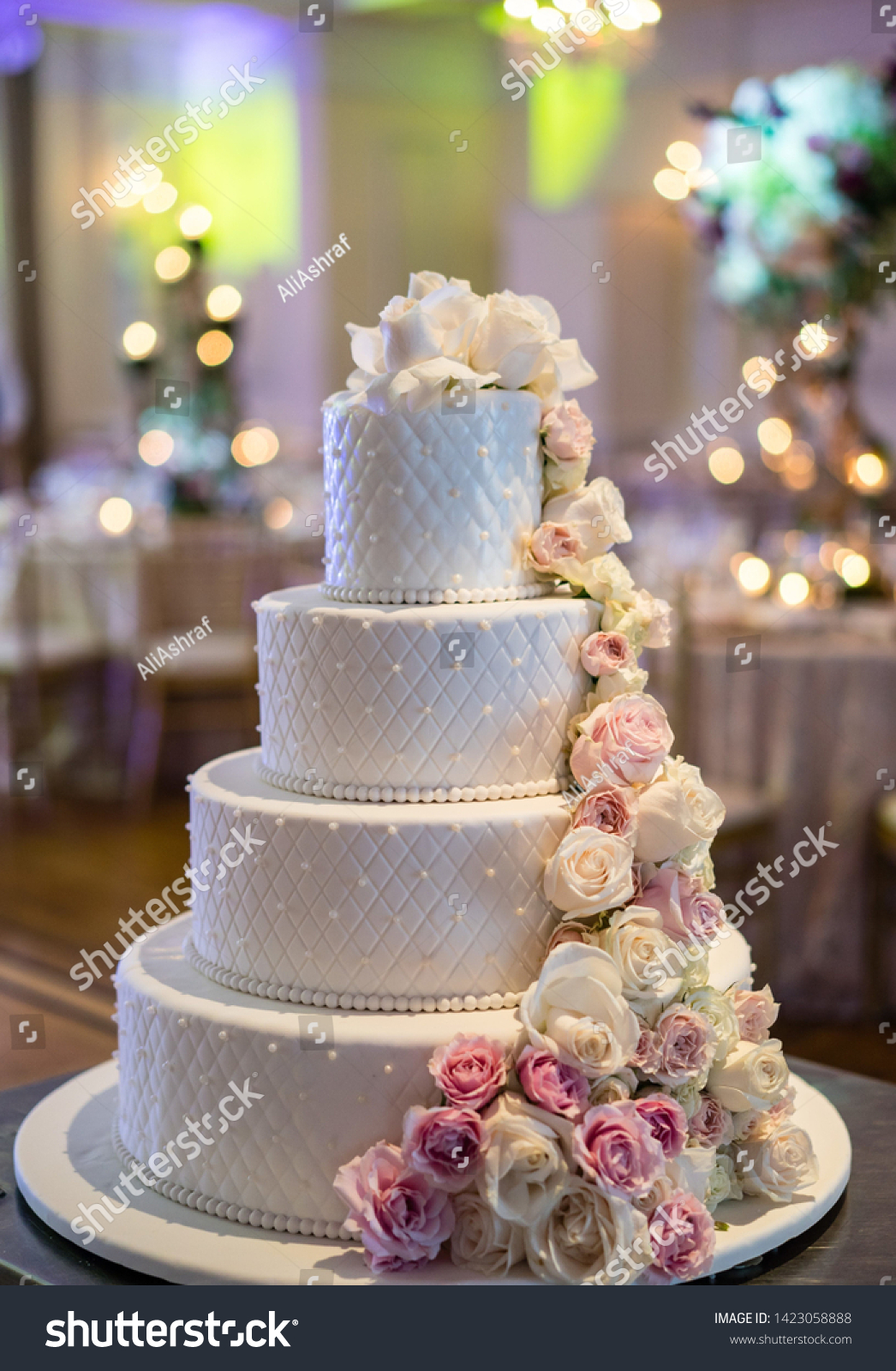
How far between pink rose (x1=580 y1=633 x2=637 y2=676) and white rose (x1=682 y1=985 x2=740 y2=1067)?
50 cm

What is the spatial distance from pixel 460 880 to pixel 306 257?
11.8 m

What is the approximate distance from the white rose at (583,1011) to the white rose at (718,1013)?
5.9 inches

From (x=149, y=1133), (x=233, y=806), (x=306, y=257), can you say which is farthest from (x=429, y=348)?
(x=306, y=257)

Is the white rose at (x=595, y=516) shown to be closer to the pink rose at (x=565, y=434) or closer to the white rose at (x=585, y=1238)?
the pink rose at (x=565, y=434)

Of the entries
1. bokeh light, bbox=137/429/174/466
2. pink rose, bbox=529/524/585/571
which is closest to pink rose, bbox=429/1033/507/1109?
pink rose, bbox=529/524/585/571

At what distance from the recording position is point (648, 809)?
211cm

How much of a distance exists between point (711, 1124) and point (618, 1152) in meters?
0.28

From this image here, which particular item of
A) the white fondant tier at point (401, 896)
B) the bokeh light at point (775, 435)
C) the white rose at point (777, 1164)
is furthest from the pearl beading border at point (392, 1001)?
the bokeh light at point (775, 435)

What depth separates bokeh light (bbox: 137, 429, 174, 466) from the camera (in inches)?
357

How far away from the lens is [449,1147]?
194cm

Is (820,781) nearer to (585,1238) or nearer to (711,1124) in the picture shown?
(711,1124)

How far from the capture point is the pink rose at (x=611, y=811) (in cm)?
210

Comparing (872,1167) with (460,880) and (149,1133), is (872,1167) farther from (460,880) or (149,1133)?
(149,1133)

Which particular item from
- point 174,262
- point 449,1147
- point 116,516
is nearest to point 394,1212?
point 449,1147
